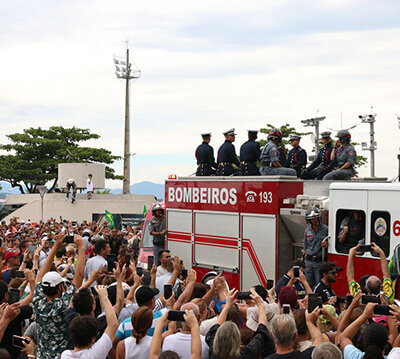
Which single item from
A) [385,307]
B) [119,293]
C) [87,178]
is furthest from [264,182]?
[87,178]

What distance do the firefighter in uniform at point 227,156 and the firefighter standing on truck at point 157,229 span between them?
5.27ft

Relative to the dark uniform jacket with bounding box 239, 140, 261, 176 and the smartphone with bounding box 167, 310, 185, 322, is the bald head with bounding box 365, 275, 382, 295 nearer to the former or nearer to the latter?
the smartphone with bounding box 167, 310, 185, 322

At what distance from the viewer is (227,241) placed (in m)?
11.9

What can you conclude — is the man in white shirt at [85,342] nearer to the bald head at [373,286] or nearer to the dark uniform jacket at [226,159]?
the bald head at [373,286]

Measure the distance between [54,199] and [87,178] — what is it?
4.64 metres

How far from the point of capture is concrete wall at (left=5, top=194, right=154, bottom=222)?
124 feet

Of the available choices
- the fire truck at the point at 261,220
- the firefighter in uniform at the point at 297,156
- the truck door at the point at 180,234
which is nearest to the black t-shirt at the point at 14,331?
the fire truck at the point at 261,220

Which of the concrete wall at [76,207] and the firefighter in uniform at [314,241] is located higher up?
the firefighter in uniform at [314,241]

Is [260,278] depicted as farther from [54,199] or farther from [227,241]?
[54,199]

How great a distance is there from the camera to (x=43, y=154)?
59.1 metres

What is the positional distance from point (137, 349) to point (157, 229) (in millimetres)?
8667

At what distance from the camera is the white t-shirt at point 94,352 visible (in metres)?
5.01

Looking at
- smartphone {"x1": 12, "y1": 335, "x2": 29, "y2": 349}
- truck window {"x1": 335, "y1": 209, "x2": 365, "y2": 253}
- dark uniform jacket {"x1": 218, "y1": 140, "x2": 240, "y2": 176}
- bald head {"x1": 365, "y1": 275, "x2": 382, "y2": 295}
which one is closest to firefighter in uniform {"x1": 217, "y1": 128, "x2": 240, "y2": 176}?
dark uniform jacket {"x1": 218, "y1": 140, "x2": 240, "y2": 176}

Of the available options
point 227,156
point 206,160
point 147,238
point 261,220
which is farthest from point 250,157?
point 147,238
